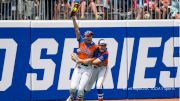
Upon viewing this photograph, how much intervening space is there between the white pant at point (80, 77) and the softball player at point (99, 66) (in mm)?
214

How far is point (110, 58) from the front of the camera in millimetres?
17406

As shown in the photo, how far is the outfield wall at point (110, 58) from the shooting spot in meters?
16.9

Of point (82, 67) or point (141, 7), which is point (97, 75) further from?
point (141, 7)

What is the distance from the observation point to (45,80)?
17.2 metres

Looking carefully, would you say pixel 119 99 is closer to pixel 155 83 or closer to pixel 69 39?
pixel 155 83

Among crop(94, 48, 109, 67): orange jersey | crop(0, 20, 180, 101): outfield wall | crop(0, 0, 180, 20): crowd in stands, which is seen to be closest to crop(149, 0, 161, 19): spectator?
crop(0, 0, 180, 20): crowd in stands

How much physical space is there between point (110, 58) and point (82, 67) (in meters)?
1.62

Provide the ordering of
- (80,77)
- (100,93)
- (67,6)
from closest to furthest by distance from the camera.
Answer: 1. (100,93)
2. (80,77)
3. (67,6)

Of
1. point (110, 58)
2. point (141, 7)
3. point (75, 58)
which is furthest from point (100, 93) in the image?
point (141, 7)

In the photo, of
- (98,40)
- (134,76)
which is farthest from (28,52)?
(134,76)

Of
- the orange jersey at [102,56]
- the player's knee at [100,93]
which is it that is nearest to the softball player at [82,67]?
the orange jersey at [102,56]

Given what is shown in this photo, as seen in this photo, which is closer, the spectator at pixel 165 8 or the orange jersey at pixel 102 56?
the orange jersey at pixel 102 56

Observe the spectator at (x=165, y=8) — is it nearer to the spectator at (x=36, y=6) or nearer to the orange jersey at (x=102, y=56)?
the orange jersey at (x=102, y=56)

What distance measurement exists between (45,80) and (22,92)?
0.73 m
